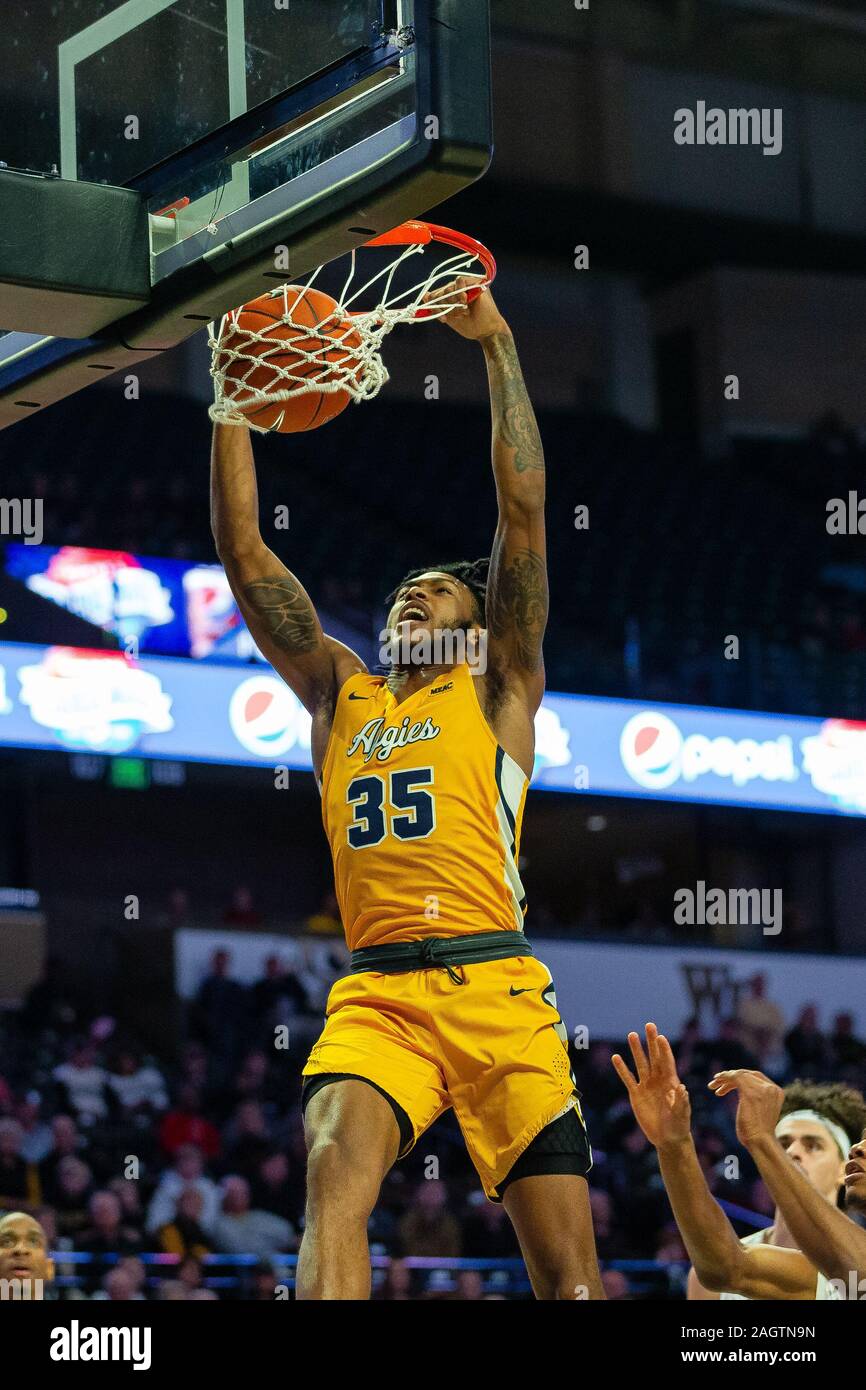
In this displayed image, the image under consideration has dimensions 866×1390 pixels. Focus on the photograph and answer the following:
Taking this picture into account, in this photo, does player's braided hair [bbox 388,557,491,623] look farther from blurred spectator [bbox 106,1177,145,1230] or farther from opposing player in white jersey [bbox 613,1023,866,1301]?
blurred spectator [bbox 106,1177,145,1230]

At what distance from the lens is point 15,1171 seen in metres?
10.3

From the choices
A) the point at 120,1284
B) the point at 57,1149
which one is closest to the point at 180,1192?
the point at 57,1149

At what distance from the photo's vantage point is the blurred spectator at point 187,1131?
11.2 m

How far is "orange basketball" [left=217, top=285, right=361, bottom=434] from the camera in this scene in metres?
4.59

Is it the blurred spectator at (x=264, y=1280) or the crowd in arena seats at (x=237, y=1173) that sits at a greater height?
the crowd in arena seats at (x=237, y=1173)

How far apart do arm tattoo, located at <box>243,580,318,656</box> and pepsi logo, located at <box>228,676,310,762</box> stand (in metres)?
8.46

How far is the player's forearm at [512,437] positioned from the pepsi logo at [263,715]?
863 cm

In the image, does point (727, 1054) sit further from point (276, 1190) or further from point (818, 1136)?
point (818, 1136)

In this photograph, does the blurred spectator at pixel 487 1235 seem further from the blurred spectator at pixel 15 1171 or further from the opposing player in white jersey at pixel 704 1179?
the opposing player in white jersey at pixel 704 1179

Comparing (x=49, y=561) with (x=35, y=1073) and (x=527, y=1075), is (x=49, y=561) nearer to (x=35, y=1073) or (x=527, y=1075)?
(x=35, y=1073)

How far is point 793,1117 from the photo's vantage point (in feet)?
16.2

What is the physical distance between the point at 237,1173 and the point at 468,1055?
23.1 feet
